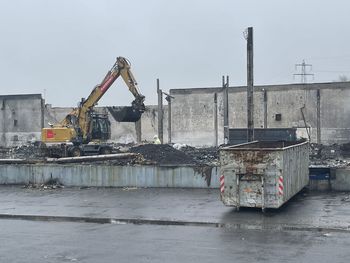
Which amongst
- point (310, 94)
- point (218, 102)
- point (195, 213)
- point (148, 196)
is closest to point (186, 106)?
point (218, 102)

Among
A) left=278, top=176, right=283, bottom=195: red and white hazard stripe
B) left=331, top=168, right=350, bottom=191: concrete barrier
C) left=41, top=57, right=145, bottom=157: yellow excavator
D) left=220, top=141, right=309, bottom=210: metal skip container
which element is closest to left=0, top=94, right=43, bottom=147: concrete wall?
left=41, top=57, right=145, bottom=157: yellow excavator

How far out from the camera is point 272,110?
46.5 m

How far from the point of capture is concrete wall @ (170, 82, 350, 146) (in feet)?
147

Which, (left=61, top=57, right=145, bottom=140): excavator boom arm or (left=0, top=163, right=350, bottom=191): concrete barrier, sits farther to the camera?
(left=61, top=57, right=145, bottom=140): excavator boom arm

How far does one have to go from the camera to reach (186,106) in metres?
49.3

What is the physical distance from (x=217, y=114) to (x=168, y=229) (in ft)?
114

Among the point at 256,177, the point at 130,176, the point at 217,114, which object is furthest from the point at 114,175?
the point at 217,114

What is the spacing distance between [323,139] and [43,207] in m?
32.4

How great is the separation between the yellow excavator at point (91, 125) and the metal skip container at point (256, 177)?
1532 centimetres

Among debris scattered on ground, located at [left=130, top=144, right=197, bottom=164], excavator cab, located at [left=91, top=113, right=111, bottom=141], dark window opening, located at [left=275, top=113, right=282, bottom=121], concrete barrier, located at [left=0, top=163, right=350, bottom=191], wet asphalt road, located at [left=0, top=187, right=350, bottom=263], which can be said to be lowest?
wet asphalt road, located at [left=0, top=187, right=350, bottom=263]

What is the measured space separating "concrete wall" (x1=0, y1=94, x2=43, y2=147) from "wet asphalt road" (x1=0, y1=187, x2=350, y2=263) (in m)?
33.5

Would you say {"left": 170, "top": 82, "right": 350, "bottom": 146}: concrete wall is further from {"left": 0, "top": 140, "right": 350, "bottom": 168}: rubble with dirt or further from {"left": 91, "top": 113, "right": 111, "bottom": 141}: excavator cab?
{"left": 91, "top": 113, "right": 111, "bottom": 141}: excavator cab

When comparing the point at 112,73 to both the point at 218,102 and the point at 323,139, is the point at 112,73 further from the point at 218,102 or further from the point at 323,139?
the point at 323,139

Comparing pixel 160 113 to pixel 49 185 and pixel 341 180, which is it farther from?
pixel 341 180
